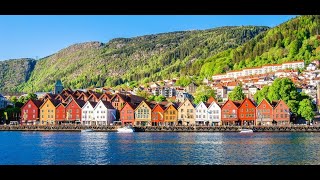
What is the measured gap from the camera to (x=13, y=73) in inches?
3944

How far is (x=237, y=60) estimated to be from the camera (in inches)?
3169

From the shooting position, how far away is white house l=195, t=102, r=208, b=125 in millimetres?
35041

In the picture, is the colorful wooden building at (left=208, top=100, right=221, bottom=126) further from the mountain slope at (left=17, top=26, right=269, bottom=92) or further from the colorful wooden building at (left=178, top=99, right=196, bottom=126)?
the mountain slope at (left=17, top=26, right=269, bottom=92)

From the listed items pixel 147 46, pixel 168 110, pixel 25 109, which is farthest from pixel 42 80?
pixel 168 110

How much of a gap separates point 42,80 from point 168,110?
228 feet

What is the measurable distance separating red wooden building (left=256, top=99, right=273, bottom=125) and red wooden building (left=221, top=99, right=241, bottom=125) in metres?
1.73

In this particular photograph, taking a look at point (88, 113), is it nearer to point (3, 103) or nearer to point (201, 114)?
point (201, 114)

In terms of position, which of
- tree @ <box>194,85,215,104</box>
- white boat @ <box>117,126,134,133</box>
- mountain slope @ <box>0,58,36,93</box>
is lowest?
white boat @ <box>117,126,134,133</box>

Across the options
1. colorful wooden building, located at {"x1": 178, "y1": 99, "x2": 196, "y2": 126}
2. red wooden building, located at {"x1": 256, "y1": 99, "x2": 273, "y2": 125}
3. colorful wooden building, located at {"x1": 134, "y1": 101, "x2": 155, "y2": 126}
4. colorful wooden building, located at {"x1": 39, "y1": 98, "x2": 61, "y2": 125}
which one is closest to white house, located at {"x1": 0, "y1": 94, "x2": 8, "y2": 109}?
colorful wooden building, located at {"x1": 39, "y1": 98, "x2": 61, "y2": 125}

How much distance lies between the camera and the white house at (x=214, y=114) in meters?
34.5

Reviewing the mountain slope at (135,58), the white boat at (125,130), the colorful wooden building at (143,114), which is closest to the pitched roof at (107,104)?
the colorful wooden building at (143,114)

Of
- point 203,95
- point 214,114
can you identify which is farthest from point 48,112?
point 203,95

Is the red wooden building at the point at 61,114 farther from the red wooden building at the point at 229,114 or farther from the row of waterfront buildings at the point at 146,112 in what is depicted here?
the red wooden building at the point at 229,114
